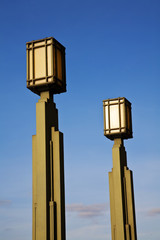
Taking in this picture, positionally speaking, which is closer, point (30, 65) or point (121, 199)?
point (30, 65)

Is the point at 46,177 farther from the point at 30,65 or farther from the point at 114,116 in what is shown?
the point at 114,116

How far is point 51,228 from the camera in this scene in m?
13.6

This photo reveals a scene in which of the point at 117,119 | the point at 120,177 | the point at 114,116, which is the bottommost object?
the point at 120,177

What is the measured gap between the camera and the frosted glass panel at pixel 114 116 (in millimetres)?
22562

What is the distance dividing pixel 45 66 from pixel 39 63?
1.00 feet

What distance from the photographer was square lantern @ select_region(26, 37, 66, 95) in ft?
48.6

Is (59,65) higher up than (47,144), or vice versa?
(59,65)

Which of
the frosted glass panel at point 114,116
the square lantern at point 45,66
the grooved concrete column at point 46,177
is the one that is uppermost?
the frosted glass panel at point 114,116

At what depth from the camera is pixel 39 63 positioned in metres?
15.1

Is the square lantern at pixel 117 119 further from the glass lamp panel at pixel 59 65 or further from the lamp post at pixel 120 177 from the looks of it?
the glass lamp panel at pixel 59 65

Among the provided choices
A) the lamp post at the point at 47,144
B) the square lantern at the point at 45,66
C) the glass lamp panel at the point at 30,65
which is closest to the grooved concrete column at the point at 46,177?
the lamp post at the point at 47,144

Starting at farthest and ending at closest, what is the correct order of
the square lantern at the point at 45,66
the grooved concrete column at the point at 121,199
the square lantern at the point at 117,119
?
1. the square lantern at the point at 117,119
2. the grooved concrete column at the point at 121,199
3. the square lantern at the point at 45,66

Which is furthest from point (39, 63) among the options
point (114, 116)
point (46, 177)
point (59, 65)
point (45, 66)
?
point (114, 116)

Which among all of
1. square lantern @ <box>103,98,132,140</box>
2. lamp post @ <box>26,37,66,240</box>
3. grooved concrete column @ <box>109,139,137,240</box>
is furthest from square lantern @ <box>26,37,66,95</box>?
grooved concrete column @ <box>109,139,137,240</box>
